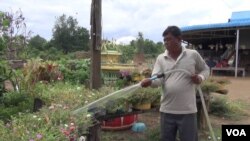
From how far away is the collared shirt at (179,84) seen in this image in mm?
3355

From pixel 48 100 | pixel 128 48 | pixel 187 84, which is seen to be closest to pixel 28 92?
pixel 48 100

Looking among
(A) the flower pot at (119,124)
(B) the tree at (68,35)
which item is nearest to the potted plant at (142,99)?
(A) the flower pot at (119,124)

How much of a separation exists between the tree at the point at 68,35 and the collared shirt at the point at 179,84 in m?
35.1

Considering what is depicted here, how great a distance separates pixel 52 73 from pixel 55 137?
4.97 meters

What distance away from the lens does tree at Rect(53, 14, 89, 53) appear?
38.3 m

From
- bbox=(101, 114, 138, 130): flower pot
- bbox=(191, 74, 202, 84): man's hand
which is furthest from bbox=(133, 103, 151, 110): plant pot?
bbox=(191, 74, 202, 84): man's hand

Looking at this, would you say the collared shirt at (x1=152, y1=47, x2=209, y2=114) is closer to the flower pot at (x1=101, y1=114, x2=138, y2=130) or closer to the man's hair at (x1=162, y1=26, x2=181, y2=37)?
the man's hair at (x1=162, y1=26, x2=181, y2=37)

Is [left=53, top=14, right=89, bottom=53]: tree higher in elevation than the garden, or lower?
higher

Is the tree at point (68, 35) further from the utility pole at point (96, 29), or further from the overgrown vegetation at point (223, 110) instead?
the utility pole at point (96, 29)

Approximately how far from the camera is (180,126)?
3404mm

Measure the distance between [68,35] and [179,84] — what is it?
36.2 meters

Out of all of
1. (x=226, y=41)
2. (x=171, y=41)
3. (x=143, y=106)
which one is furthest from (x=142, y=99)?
(x=226, y=41)

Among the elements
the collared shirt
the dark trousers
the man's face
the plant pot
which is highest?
the man's face

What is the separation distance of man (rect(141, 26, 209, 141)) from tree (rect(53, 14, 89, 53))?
35066 mm
